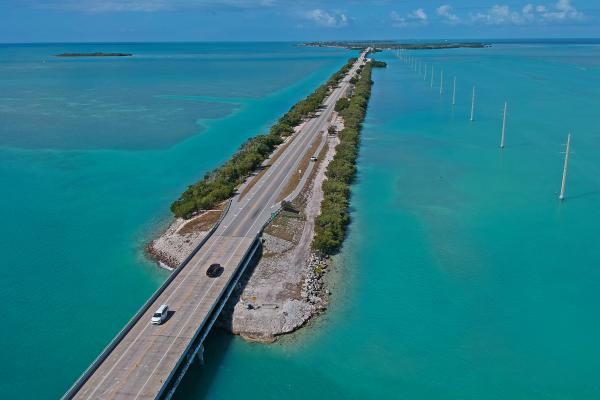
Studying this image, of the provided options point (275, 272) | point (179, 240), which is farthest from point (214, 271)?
point (179, 240)

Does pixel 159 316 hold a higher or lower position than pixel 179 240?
higher

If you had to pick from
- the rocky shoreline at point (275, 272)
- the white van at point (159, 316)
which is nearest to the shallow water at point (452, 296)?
the rocky shoreline at point (275, 272)

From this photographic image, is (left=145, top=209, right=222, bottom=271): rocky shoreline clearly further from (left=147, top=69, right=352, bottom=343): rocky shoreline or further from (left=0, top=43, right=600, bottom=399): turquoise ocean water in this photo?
(left=0, top=43, right=600, bottom=399): turquoise ocean water

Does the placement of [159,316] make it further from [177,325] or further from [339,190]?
[339,190]

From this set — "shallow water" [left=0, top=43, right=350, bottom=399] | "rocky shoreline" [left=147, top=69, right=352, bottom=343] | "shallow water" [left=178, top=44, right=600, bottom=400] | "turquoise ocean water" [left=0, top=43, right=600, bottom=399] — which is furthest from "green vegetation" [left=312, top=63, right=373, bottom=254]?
"shallow water" [left=0, top=43, right=350, bottom=399]

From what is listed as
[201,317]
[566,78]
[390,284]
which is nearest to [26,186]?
[201,317]

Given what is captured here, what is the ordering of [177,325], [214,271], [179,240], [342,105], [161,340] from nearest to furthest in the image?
[161,340] < [177,325] < [214,271] < [179,240] < [342,105]

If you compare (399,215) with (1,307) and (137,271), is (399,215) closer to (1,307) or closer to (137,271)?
(137,271)
